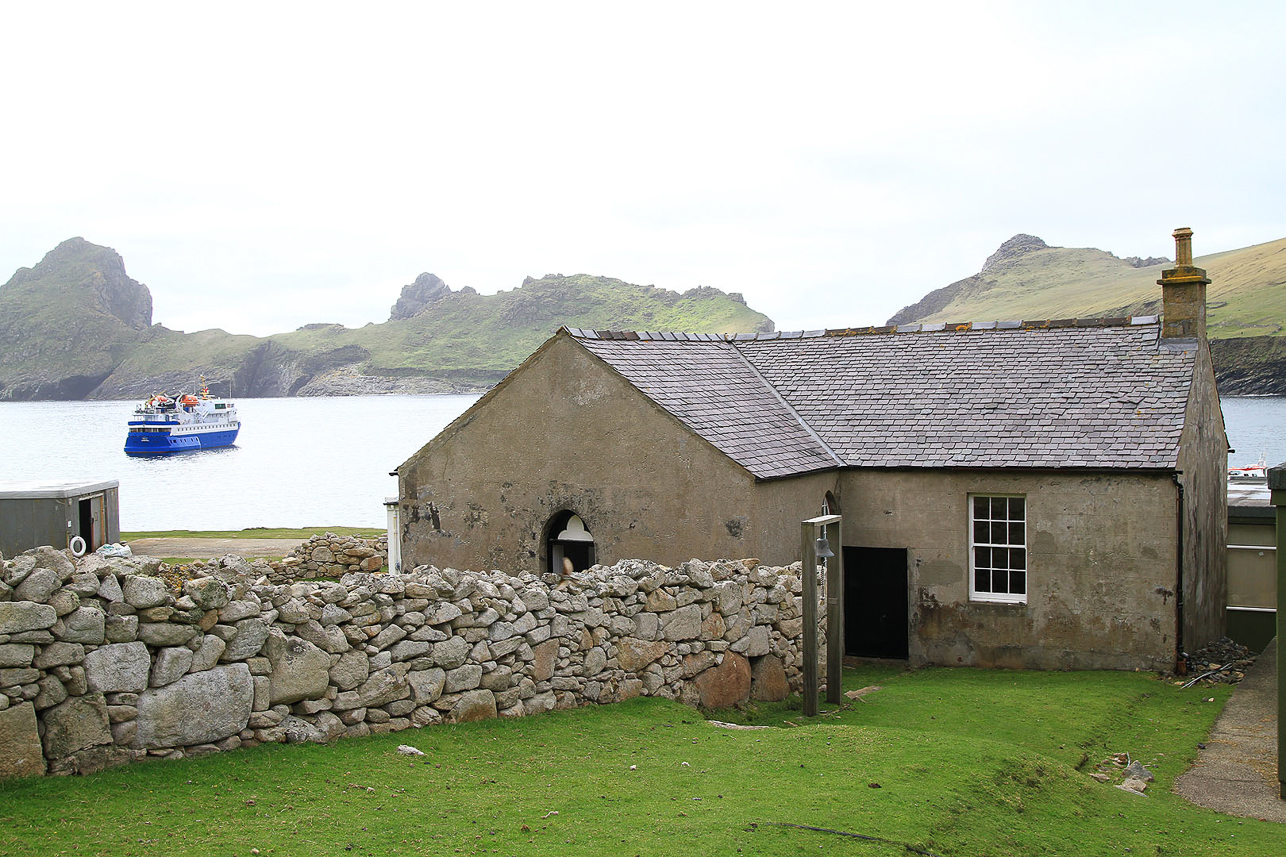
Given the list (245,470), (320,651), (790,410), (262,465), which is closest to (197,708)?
(320,651)

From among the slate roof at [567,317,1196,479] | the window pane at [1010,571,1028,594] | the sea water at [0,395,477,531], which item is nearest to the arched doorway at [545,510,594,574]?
the slate roof at [567,317,1196,479]

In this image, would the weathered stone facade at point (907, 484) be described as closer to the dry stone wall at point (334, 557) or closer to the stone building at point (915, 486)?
the stone building at point (915, 486)

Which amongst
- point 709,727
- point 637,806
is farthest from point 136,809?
point 709,727

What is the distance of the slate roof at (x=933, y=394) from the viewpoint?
779 inches

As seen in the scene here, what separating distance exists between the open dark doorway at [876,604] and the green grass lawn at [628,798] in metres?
6.80

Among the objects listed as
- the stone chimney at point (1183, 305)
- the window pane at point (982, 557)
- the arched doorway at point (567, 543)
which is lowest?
the window pane at point (982, 557)

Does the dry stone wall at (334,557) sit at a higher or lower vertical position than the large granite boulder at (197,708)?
lower

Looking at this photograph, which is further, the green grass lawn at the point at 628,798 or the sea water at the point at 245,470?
the sea water at the point at 245,470

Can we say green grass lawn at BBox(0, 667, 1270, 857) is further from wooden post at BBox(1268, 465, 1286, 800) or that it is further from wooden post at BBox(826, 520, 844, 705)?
wooden post at BBox(826, 520, 844, 705)

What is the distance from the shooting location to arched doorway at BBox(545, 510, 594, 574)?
20.1m

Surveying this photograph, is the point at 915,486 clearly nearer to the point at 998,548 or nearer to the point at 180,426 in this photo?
the point at 998,548

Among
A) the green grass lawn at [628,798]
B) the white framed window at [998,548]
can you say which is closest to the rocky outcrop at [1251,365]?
the white framed window at [998,548]

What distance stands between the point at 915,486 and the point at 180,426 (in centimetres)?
11757

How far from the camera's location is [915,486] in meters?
20.8
